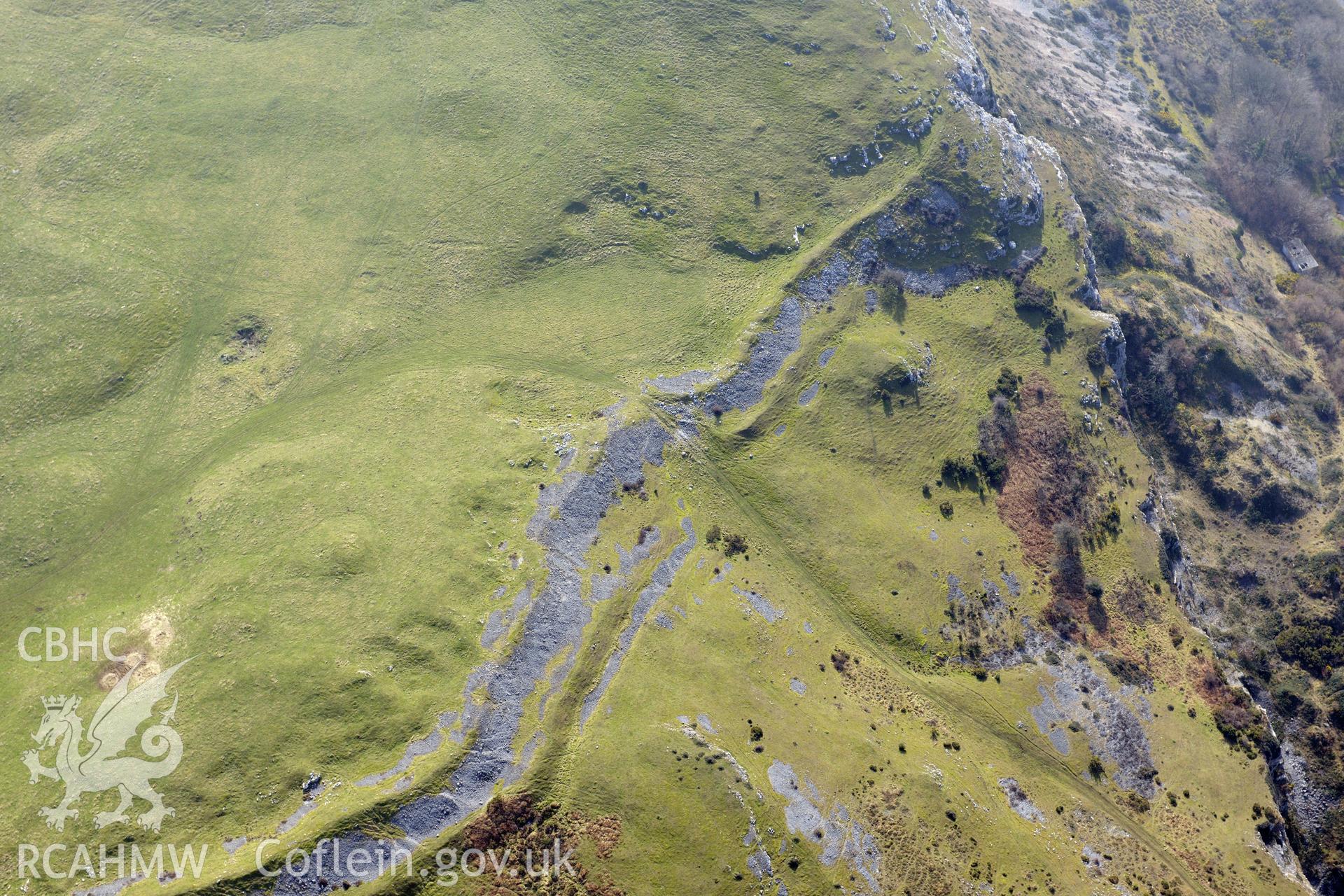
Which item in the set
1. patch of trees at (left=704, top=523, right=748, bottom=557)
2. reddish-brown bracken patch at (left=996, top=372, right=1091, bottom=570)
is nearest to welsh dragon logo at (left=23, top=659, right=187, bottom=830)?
patch of trees at (left=704, top=523, right=748, bottom=557)

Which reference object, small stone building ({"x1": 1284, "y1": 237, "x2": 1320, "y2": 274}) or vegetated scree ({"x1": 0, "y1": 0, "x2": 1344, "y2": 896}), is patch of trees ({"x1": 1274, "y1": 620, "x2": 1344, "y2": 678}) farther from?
small stone building ({"x1": 1284, "y1": 237, "x2": 1320, "y2": 274})

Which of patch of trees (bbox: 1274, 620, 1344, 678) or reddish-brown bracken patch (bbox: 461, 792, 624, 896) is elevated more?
patch of trees (bbox: 1274, 620, 1344, 678)

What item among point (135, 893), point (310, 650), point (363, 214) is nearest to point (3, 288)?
point (363, 214)

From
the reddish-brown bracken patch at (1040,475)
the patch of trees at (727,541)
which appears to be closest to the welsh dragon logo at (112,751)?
the patch of trees at (727,541)

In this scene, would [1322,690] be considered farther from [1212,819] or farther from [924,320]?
[924,320]

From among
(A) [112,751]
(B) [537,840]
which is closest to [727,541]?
(B) [537,840]

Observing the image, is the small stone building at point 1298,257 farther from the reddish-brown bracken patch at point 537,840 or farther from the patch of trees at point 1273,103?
the reddish-brown bracken patch at point 537,840
